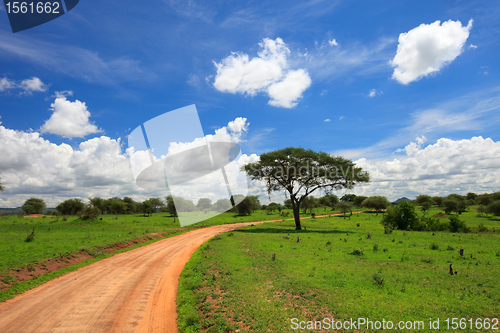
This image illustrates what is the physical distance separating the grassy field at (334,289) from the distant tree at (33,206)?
98.3 meters

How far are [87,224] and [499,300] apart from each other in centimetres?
5200

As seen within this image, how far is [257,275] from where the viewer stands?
13828 millimetres

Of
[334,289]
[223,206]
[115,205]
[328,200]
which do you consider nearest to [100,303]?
[334,289]

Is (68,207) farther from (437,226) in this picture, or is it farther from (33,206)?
(437,226)

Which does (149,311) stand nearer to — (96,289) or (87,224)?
(96,289)

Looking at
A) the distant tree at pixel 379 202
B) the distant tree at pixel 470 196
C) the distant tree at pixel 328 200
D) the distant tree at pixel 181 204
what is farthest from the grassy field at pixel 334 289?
the distant tree at pixel 470 196

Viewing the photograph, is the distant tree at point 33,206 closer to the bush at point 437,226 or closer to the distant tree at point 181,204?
the distant tree at point 181,204

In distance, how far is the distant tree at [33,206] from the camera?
82062 mm

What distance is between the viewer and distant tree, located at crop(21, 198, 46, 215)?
82.1 meters

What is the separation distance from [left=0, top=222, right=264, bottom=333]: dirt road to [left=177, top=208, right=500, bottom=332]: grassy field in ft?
3.47

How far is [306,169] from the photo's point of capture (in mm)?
36906

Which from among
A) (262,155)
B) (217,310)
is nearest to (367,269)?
(217,310)

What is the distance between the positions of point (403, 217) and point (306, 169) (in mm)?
18759

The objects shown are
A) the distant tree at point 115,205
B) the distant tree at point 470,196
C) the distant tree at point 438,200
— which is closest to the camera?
the distant tree at point 115,205
